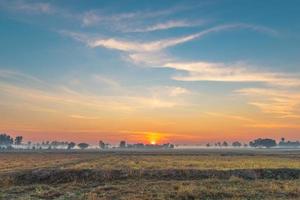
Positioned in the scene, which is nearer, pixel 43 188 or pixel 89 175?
pixel 43 188

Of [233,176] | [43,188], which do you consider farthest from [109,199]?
[233,176]

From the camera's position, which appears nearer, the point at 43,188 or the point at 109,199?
the point at 109,199

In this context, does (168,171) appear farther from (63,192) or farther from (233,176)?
(63,192)

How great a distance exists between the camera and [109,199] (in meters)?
29.8

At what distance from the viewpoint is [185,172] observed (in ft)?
154

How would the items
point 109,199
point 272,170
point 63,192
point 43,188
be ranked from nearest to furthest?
1. point 109,199
2. point 63,192
3. point 43,188
4. point 272,170

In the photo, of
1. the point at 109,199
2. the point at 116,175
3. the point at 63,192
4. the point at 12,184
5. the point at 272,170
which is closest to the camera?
the point at 109,199

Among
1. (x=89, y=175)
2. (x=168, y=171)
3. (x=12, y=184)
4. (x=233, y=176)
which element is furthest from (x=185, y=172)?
(x=12, y=184)

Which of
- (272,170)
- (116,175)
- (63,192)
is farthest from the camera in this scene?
(272,170)

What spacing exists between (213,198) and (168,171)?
55.2 feet

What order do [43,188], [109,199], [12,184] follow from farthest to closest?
[12,184]
[43,188]
[109,199]

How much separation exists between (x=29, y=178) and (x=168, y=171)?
15739 mm

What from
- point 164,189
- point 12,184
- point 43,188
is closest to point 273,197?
point 164,189

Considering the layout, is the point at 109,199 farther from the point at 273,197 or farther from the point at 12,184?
the point at 12,184
